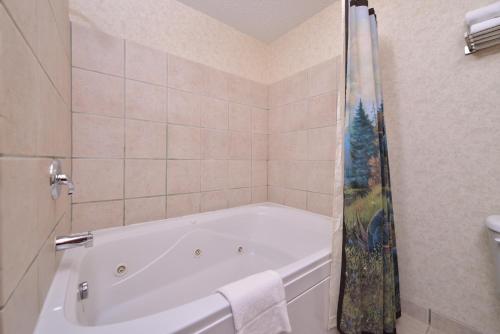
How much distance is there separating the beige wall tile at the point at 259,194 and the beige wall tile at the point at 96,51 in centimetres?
Answer: 136

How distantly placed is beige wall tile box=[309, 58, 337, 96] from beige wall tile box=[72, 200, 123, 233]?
1633 mm

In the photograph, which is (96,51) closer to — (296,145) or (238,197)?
(238,197)

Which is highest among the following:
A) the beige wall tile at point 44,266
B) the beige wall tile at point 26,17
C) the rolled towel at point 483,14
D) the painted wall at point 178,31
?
the painted wall at point 178,31

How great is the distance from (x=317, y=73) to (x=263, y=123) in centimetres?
64

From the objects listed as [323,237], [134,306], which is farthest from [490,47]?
[134,306]

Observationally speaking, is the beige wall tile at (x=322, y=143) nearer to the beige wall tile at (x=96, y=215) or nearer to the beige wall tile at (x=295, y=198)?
the beige wall tile at (x=295, y=198)

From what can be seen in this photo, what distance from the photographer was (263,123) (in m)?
2.02

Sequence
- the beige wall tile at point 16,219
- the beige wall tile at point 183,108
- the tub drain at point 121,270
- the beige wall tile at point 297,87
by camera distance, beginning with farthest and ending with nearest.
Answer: the beige wall tile at point 297,87
the beige wall tile at point 183,108
the tub drain at point 121,270
the beige wall tile at point 16,219

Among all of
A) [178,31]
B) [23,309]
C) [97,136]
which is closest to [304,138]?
[178,31]

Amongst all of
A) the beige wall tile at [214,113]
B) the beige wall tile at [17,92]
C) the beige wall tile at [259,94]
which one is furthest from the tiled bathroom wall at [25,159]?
the beige wall tile at [259,94]

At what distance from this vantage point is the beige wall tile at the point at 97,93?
3.75 feet

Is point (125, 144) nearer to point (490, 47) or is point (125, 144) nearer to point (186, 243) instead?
point (186, 243)

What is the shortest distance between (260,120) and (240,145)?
1.15 feet

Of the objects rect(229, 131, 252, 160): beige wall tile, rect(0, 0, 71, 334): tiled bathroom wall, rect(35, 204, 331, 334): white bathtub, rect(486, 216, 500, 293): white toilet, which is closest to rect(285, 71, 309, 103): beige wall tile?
rect(229, 131, 252, 160): beige wall tile
